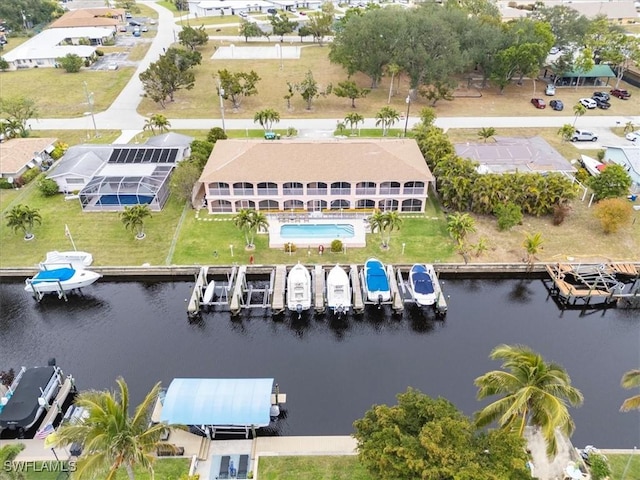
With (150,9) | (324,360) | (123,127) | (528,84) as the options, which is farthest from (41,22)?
(324,360)

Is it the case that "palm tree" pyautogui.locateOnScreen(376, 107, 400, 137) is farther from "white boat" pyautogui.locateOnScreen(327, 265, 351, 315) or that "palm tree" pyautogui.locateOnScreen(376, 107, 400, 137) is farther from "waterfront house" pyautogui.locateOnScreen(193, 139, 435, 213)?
"white boat" pyautogui.locateOnScreen(327, 265, 351, 315)

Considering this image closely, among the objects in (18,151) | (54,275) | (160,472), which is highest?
(18,151)

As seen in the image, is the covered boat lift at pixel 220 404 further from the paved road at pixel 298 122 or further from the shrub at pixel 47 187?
the paved road at pixel 298 122

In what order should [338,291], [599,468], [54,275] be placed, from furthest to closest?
[54,275] → [338,291] → [599,468]

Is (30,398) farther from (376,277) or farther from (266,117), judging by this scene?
(266,117)

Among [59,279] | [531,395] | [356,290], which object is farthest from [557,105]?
[59,279]

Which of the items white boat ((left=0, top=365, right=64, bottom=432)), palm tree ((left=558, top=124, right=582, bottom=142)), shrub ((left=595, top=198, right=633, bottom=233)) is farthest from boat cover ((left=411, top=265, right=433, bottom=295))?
palm tree ((left=558, top=124, right=582, bottom=142))
